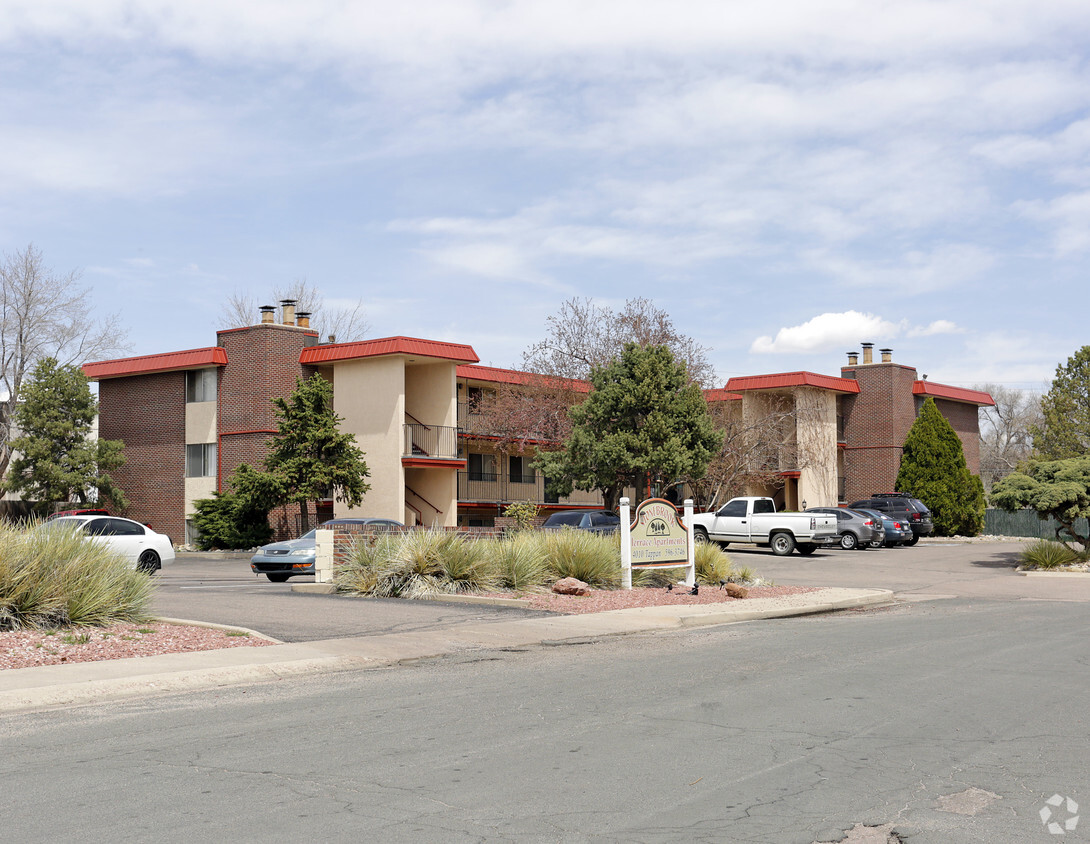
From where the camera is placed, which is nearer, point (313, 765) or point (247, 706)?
point (313, 765)

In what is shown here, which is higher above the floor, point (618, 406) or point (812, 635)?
point (618, 406)

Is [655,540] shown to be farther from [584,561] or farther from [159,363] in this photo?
[159,363]

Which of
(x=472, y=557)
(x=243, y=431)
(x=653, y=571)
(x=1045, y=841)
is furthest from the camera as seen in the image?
(x=243, y=431)

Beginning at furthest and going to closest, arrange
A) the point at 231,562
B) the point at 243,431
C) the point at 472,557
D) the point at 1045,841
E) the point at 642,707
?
A: 1. the point at 243,431
2. the point at 231,562
3. the point at 472,557
4. the point at 642,707
5. the point at 1045,841

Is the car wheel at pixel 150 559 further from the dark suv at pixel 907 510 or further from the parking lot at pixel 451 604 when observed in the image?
the dark suv at pixel 907 510

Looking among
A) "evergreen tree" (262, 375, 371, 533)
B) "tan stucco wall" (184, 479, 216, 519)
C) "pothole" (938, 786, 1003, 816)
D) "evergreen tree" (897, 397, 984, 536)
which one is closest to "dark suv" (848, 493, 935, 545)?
"evergreen tree" (897, 397, 984, 536)

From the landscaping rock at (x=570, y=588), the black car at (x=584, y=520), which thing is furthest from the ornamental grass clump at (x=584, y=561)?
the black car at (x=584, y=520)

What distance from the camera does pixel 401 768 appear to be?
7.04 meters

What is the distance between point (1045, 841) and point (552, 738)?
3.46 meters

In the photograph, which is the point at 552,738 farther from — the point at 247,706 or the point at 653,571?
the point at 653,571

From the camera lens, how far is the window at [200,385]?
1633 inches

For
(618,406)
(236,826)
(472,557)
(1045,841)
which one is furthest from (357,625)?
(618,406)

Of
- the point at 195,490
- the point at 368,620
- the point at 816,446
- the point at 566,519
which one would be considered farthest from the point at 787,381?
the point at 368,620

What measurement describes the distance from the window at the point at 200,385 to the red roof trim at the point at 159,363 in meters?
0.41
